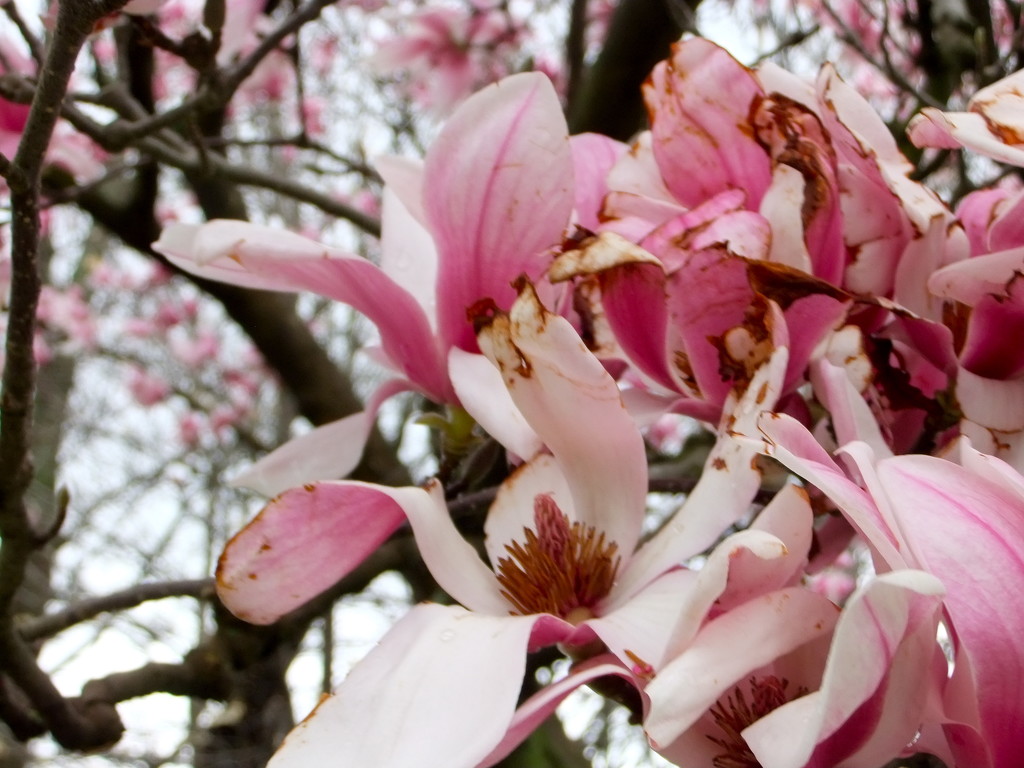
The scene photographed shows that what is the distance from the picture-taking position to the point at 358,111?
13.6 feet

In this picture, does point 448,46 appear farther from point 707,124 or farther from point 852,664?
point 852,664

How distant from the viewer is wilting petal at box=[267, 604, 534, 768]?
24cm

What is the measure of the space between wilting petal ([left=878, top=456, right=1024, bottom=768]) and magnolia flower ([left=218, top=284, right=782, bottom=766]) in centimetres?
3

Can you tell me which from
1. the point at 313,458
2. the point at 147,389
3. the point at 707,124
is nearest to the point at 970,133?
the point at 707,124

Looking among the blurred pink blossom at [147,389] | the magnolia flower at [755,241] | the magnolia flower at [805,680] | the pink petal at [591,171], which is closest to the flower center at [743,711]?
the magnolia flower at [805,680]

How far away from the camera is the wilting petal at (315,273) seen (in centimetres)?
37

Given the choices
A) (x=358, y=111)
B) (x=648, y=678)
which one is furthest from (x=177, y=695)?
(x=358, y=111)

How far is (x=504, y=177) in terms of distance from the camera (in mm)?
379

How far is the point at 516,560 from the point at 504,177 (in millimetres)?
150

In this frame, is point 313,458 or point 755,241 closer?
point 755,241

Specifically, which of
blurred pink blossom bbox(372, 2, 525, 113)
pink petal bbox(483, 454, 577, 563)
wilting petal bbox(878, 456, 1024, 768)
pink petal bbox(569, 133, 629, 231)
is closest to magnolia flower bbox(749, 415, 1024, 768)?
wilting petal bbox(878, 456, 1024, 768)

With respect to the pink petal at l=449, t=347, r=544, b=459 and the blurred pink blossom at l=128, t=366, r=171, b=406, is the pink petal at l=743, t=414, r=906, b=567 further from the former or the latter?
the blurred pink blossom at l=128, t=366, r=171, b=406

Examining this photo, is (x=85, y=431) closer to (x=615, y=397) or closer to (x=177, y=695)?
(x=177, y=695)

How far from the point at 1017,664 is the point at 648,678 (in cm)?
9
